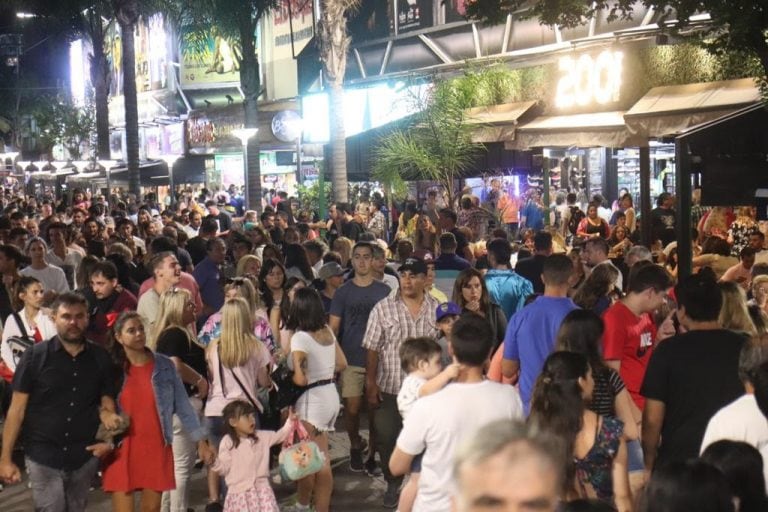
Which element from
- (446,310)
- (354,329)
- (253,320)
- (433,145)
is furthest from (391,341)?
(433,145)

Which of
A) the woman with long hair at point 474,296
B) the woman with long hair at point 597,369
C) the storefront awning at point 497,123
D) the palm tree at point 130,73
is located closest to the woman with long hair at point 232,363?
the woman with long hair at point 474,296

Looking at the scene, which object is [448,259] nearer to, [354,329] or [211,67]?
[354,329]

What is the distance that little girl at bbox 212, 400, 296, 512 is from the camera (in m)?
7.71

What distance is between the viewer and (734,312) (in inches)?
292

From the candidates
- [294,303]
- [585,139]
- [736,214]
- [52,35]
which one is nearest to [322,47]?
[585,139]

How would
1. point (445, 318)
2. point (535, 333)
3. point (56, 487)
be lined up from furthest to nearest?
point (445, 318) < point (535, 333) < point (56, 487)

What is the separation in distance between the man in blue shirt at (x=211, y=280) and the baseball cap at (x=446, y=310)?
11.9ft

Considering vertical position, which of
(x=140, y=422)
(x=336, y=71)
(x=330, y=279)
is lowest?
(x=140, y=422)

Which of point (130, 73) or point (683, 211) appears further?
point (130, 73)

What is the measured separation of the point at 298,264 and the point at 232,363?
13.9ft

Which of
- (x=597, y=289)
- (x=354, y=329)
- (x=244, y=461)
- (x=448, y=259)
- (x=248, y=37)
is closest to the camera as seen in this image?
(x=244, y=461)

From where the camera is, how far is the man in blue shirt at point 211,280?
39.8 feet

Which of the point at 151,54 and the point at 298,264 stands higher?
the point at 151,54

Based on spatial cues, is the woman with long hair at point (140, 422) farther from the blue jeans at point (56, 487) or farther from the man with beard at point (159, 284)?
the man with beard at point (159, 284)
